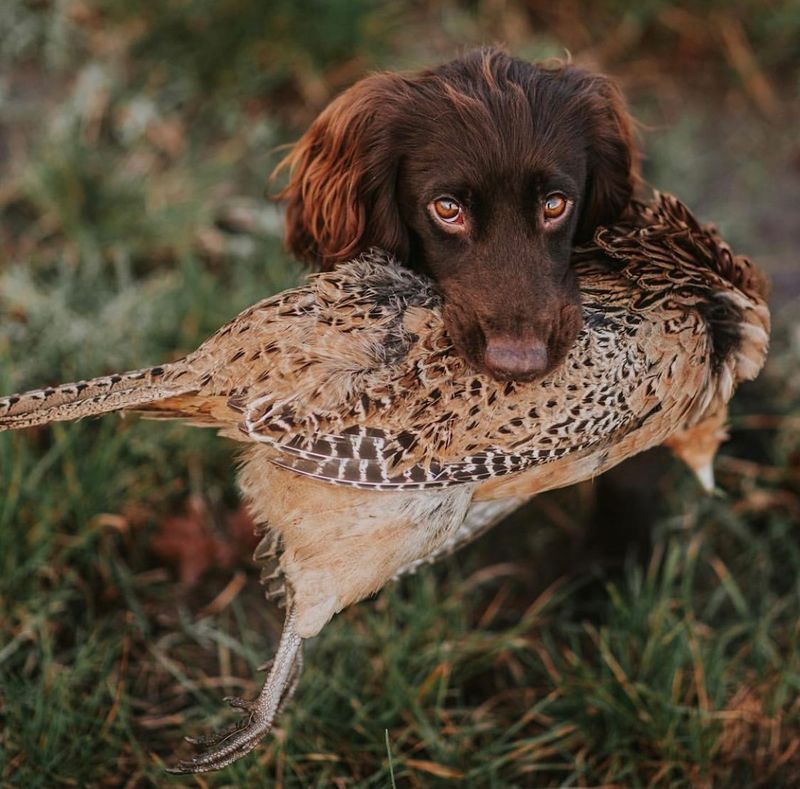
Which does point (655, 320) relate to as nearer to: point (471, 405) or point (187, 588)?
point (471, 405)

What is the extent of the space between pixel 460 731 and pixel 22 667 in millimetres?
1382

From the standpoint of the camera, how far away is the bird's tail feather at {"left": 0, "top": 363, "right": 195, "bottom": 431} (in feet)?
9.15

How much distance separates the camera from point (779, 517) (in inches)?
173

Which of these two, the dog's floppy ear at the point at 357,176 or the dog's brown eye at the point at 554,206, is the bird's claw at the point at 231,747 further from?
the dog's brown eye at the point at 554,206

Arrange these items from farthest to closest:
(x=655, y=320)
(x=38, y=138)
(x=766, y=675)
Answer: (x=38, y=138) → (x=766, y=675) → (x=655, y=320)

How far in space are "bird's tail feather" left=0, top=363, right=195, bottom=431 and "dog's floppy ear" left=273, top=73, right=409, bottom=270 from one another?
0.55m

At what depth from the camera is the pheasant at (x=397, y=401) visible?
263cm

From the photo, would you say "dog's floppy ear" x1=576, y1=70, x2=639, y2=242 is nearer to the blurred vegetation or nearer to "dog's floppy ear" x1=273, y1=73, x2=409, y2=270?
"dog's floppy ear" x1=273, y1=73, x2=409, y2=270

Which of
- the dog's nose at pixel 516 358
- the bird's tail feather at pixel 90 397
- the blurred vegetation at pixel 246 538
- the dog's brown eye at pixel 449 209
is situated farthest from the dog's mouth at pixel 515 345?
the blurred vegetation at pixel 246 538

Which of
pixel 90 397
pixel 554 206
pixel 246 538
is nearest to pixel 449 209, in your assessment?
pixel 554 206

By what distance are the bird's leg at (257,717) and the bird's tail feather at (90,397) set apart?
0.64 metres

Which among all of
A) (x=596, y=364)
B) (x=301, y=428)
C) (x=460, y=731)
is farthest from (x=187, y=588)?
(x=596, y=364)

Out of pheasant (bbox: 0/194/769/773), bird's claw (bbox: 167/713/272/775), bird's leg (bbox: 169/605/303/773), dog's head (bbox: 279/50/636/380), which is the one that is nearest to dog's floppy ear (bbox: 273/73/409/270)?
dog's head (bbox: 279/50/636/380)

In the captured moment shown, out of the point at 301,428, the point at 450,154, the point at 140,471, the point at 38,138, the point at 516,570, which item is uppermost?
the point at 450,154
